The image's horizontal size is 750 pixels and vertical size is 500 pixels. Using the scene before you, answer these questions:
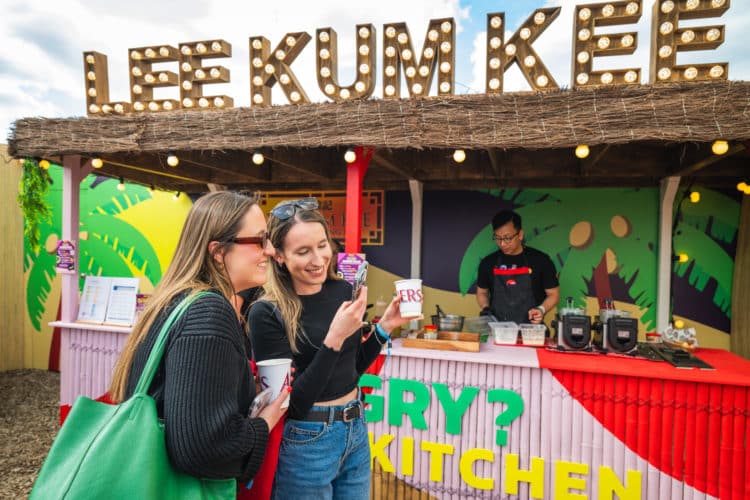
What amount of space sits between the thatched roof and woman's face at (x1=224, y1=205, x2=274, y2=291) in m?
2.18

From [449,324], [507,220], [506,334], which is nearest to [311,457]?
[449,324]

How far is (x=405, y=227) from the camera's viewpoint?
6.18 meters

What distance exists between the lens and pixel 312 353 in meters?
1.71

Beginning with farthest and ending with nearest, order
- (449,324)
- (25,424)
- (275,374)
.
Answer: (25,424), (449,324), (275,374)

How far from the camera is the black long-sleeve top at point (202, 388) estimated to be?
1065 mm

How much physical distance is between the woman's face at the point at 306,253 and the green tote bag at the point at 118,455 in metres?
0.60

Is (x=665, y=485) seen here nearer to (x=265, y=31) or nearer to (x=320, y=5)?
(x=265, y=31)

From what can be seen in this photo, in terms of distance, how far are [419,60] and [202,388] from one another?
3.40 m

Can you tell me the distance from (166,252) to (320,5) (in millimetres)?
4266

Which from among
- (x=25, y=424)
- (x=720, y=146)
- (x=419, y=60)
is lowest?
(x=25, y=424)

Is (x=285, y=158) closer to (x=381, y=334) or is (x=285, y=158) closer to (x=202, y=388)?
(x=381, y=334)

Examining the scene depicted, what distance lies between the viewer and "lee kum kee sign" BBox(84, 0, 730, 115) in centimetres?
333

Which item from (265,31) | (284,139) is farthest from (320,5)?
(284,139)

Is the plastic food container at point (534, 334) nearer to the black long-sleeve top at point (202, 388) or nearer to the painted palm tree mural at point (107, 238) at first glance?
the black long-sleeve top at point (202, 388)
